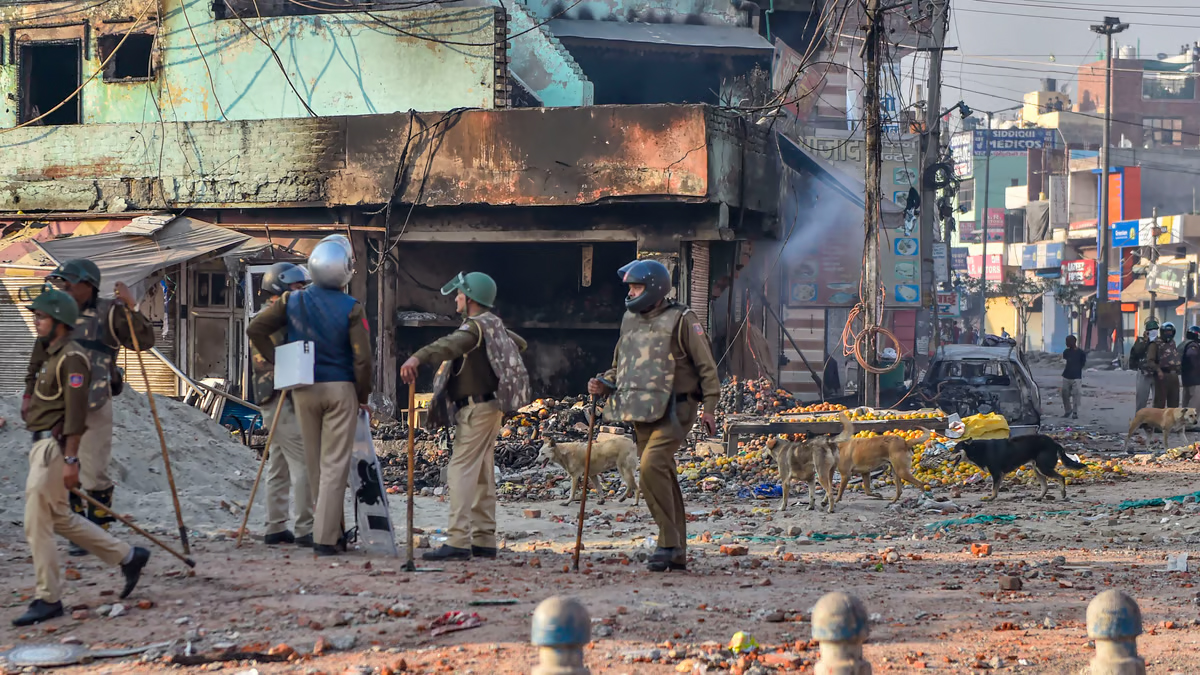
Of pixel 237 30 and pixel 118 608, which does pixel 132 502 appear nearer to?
pixel 118 608

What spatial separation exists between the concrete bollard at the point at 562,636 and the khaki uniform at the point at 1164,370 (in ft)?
59.0

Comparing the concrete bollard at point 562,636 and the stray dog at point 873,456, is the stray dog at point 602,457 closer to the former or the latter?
the stray dog at point 873,456

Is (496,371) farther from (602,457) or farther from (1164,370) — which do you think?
Result: (1164,370)

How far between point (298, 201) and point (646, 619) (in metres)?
15.2

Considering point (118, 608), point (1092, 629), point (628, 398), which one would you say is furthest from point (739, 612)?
point (118, 608)

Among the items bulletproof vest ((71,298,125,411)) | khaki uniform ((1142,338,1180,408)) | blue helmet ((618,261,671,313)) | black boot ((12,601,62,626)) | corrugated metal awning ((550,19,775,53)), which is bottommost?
black boot ((12,601,62,626))

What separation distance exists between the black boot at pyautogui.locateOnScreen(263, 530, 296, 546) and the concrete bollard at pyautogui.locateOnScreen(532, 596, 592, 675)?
4749mm

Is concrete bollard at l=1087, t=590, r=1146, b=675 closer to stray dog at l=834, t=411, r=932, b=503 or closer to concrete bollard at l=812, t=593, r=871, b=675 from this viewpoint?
concrete bollard at l=812, t=593, r=871, b=675

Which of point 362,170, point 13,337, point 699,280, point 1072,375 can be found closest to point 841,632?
point 13,337

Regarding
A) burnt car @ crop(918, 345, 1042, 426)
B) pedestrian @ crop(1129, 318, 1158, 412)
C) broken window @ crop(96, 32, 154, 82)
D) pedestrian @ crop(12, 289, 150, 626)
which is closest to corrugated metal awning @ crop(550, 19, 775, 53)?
broken window @ crop(96, 32, 154, 82)

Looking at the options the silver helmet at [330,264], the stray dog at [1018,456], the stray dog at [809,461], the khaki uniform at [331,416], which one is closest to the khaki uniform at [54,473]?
the khaki uniform at [331,416]

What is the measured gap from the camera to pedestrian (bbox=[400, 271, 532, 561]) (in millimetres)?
8117

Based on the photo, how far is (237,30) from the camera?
21.9m

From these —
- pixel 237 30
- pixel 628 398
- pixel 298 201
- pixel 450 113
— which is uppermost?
pixel 237 30
